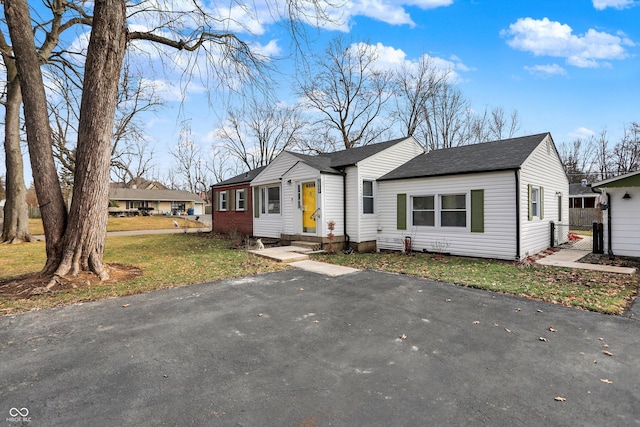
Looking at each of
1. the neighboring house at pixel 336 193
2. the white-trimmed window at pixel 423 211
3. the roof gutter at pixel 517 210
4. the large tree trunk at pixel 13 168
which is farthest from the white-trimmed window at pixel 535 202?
the large tree trunk at pixel 13 168

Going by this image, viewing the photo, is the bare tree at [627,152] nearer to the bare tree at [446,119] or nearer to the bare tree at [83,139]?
the bare tree at [446,119]

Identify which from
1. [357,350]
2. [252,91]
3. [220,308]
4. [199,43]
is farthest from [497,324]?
[199,43]

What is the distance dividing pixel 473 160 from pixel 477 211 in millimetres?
1909

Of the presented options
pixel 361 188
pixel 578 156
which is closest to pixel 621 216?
pixel 361 188

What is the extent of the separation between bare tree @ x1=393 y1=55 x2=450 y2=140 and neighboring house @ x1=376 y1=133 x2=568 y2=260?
687 inches

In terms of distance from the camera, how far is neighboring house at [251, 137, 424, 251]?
447 inches

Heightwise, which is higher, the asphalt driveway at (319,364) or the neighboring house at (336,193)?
the neighboring house at (336,193)

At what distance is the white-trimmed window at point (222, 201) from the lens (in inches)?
727

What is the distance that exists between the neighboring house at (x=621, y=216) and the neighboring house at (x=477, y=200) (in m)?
1.67

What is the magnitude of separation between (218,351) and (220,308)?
158 centimetres

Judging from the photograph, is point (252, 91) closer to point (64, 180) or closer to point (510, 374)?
point (510, 374)

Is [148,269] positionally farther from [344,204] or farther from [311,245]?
[344,204]

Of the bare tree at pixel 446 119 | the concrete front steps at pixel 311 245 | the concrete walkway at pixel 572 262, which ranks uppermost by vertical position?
the bare tree at pixel 446 119

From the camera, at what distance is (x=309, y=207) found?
1212 centimetres
